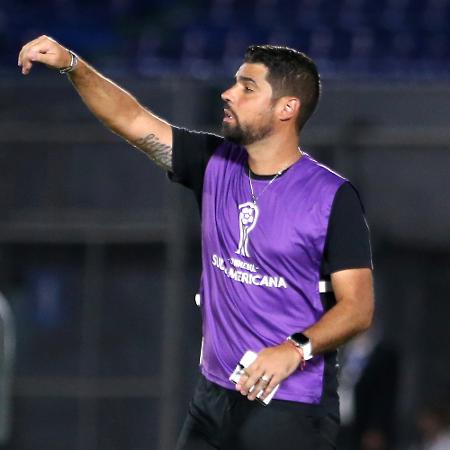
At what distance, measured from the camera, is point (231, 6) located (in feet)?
40.4

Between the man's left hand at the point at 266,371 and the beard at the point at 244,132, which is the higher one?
the beard at the point at 244,132

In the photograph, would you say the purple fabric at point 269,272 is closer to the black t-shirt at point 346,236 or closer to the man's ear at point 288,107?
the black t-shirt at point 346,236

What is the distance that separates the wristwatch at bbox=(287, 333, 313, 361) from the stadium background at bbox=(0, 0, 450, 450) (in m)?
5.73

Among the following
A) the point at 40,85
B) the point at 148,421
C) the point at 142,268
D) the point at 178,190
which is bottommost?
the point at 148,421

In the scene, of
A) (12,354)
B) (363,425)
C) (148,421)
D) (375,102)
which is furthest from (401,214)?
(12,354)

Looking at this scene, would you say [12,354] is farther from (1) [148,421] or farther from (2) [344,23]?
(2) [344,23]

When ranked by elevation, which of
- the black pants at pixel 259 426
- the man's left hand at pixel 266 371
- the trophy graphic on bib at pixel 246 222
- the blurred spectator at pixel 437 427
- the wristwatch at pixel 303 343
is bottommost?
the blurred spectator at pixel 437 427

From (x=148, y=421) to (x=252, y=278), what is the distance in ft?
20.7

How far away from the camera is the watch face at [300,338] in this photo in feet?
13.6

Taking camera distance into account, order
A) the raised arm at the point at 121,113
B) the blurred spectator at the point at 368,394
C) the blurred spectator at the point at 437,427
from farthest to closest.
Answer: the blurred spectator at the point at 368,394 → the blurred spectator at the point at 437,427 → the raised arm at the point at 121,113

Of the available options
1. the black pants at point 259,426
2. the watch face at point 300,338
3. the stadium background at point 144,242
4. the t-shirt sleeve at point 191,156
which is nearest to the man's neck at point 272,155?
the t-shirt sleeve at point 191,156

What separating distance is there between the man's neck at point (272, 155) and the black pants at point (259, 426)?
2.57 ft

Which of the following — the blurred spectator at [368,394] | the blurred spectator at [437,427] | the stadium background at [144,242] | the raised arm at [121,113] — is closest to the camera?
the raised arm at [121,113]

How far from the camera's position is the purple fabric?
438 centimetres
